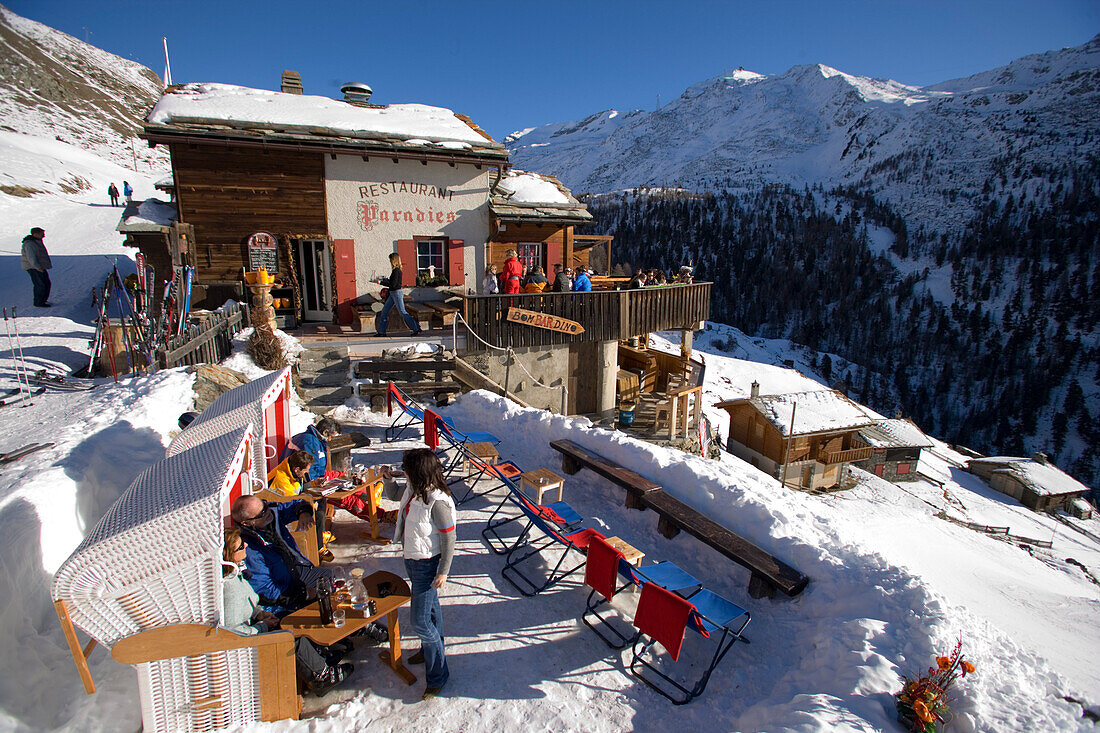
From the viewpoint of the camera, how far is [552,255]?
1689 centimetres

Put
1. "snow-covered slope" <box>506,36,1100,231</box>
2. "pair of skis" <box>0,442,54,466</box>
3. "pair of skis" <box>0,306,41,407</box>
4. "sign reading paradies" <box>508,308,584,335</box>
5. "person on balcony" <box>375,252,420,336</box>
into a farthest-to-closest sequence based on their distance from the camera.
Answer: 1. "snow-covered slope" <box>506,36,1100,231</box>
2. "sign reading paradies" <box>508,308,584,335</box>
3. "person on balcony" <box>375,252,420,336</box>
4. "pair of skis" <box>0,306,41,407</box>
5. "pair of skis" <box>0,442,54,466</box>

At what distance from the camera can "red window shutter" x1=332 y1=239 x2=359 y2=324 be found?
13625 mm

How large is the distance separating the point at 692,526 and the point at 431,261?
11777mm

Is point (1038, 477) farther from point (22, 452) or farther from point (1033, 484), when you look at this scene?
point (22, 452)

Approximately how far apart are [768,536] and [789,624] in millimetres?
858

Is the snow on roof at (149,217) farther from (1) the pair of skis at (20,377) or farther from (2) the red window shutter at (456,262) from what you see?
(2) the red window shutter at (456,262)

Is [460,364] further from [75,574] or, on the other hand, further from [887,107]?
[887,107]

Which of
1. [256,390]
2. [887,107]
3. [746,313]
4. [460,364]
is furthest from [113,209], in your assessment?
[887,107]

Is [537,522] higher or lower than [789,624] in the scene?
higher

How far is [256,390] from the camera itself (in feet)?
17.4

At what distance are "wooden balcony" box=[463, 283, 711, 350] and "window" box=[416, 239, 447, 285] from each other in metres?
2.96

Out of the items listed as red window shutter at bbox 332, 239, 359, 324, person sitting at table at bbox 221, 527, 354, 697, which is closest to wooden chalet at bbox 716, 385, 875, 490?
red window shutter at bbox 332, 239, 359, 324

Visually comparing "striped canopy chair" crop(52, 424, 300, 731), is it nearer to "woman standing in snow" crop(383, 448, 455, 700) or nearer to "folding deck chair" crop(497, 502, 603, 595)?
"woman standing in snow" crop(383, 448, 455, 700)

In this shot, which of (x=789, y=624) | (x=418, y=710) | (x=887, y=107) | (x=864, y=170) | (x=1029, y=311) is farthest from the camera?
(x=887, y=107)
